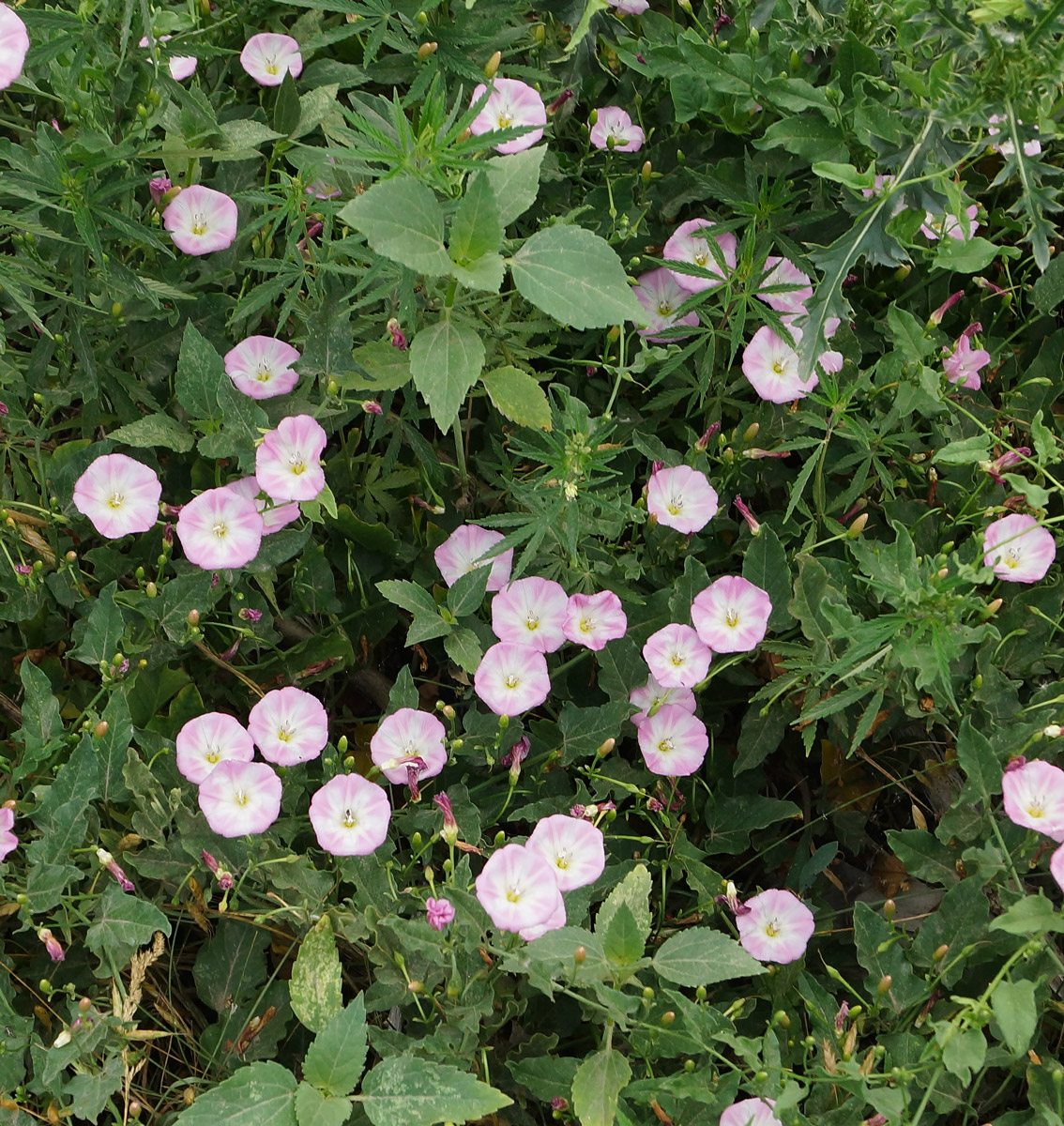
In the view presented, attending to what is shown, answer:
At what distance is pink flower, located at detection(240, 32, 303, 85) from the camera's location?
2.30m

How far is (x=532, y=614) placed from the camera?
209cm

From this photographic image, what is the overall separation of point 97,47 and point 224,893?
1419 millimetres

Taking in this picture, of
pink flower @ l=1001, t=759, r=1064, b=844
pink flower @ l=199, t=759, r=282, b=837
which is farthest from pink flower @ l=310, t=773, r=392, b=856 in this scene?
pink flower @ l=1001, t=759, r=1064, b=844

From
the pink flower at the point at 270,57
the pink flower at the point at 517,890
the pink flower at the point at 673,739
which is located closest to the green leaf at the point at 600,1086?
the pink flower at the point at 517,890

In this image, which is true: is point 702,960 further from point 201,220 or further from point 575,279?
point 201,220

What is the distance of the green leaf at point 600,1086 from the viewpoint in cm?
162

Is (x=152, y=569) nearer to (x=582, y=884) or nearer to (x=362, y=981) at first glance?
(x=362, y=981)

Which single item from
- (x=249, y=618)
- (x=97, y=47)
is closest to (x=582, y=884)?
(x=249, y=618)

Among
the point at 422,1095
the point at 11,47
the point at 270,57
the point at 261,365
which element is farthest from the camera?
the point at 270,57

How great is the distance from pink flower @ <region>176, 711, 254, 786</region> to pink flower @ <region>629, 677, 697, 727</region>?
706 millimetres

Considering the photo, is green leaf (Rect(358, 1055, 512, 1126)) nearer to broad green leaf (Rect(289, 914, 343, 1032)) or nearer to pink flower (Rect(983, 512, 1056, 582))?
broad green leaf (Rect(289, 914, 343, 1032))

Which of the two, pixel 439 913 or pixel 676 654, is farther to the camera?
pixel 676 654

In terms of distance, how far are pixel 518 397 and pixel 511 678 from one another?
510 millimetres

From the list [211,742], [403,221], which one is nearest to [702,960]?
[211,742]
